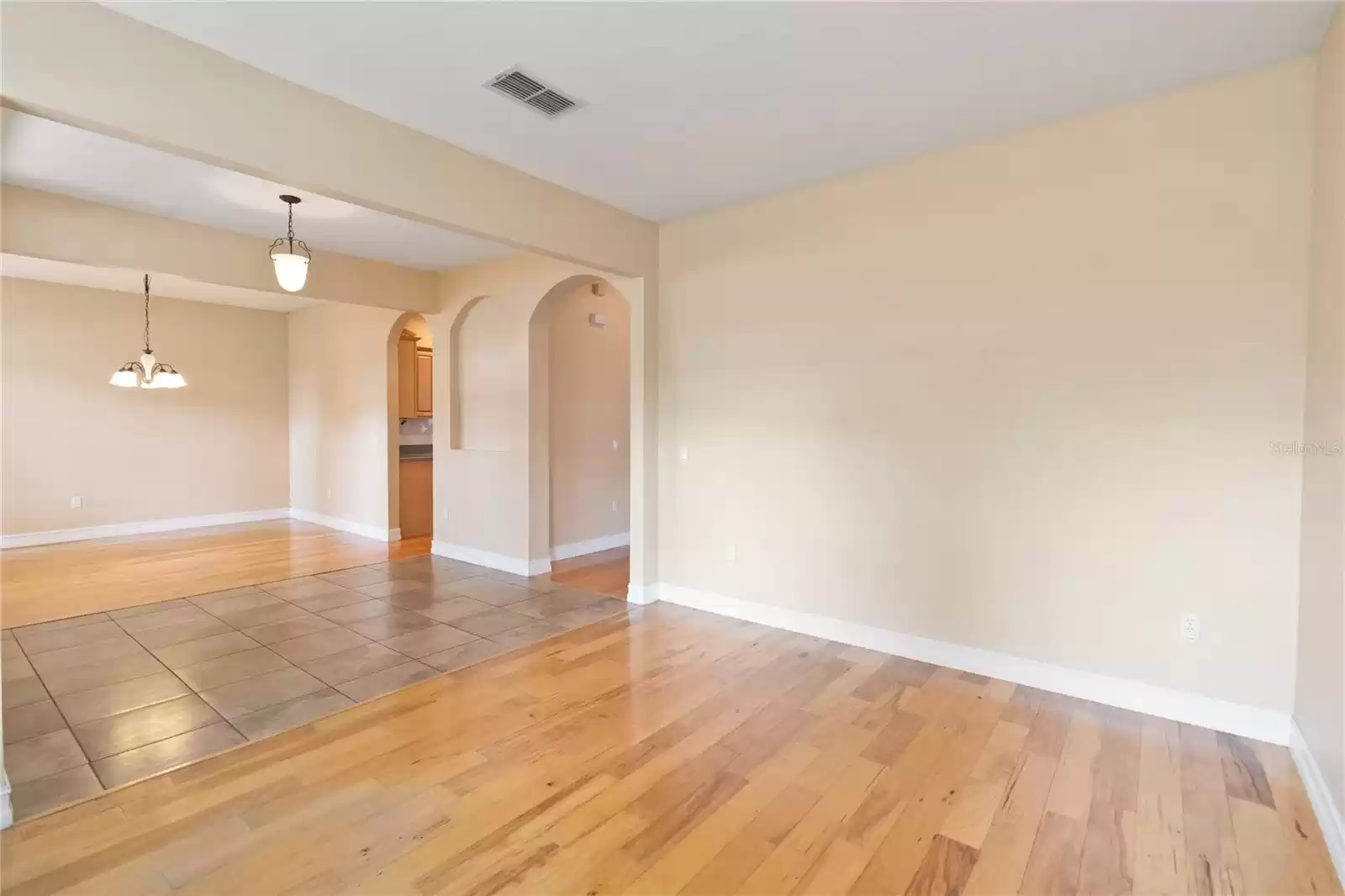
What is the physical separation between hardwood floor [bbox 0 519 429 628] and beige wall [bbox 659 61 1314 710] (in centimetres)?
423

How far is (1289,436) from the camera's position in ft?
8.43

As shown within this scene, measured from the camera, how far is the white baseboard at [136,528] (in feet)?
21.8

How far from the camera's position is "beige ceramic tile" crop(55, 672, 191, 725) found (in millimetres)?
2895

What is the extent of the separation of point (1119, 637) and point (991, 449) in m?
1.05

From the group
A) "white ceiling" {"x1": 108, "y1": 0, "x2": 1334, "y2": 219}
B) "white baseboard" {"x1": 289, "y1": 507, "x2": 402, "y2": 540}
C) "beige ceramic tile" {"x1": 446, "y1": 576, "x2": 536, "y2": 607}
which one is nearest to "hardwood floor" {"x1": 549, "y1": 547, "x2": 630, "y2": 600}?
"beige ceramic tile" {"x1": 446, "y1": 576, "x2": 536, "y2": 607}

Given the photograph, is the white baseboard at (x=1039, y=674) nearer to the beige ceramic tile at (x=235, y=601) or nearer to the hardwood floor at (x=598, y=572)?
the hardwood floor at (x=598, y=572)

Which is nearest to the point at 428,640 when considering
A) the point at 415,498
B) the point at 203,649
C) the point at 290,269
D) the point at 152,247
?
the point at 203,649

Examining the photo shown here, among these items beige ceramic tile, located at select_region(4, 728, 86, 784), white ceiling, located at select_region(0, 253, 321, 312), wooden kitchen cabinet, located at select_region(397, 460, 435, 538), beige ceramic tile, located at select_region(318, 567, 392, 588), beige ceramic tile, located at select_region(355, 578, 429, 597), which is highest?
white ceiling, located at select_region(0, 253, 321, 312)

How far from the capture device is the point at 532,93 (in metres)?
2.77

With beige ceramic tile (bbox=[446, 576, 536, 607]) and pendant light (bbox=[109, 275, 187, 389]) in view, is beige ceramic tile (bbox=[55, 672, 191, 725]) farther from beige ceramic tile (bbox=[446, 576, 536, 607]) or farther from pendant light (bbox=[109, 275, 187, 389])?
pendant light (bbox=[109, 275, 187, 389])

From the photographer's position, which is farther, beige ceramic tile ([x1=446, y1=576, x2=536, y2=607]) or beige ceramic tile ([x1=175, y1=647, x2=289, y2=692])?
beige ceramic tile ([x1=446, y1=576, x2=536, y2=607])

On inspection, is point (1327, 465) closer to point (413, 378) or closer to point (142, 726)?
point (142, 726)

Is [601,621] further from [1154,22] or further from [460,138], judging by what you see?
[1154,22]

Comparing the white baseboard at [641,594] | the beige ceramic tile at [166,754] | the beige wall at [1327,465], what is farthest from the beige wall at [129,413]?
the beige wall at [1327,465]
